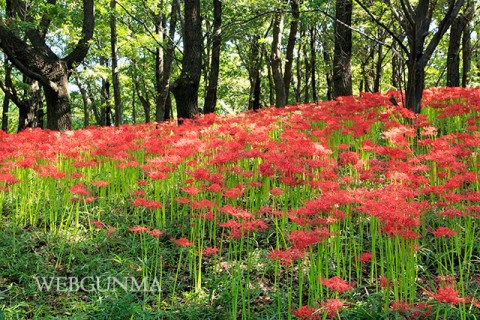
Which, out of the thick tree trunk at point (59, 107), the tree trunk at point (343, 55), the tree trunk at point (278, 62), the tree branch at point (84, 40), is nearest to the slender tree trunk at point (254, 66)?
the tree trunk at point (278, 62)

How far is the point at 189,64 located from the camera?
11.2 metres

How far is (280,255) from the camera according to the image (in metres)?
3.03

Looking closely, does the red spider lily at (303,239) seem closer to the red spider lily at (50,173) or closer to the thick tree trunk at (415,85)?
the red spider lily at (50,173)

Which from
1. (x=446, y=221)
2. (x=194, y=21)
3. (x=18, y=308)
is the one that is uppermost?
(x=194, y=21)

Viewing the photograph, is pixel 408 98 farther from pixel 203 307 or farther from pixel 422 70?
pixel 203 307

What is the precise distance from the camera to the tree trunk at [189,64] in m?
11.1

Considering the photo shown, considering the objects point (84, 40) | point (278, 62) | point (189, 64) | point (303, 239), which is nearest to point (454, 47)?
point (278, 62)

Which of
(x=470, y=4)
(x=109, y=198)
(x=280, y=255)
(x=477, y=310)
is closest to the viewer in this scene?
(x=280, y=255)

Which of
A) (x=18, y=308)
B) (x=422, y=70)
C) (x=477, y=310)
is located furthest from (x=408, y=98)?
(x=18, y=308)

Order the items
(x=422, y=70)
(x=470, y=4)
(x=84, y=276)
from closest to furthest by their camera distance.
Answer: (x=84, y=276) < (x=422, y=70) < (x=470, y=4)

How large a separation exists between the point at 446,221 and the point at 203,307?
9.80 ft

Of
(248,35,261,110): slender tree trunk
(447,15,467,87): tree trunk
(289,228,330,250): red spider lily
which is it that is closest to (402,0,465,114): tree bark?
(447,15,467,87): tree trunk

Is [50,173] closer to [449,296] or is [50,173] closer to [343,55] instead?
[449,296]

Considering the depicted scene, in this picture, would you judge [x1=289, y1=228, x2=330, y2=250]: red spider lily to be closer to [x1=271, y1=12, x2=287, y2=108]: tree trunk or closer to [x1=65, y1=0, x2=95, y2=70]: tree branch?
[x1=65, y1=0, x2=95, y2=70]: tree branch
